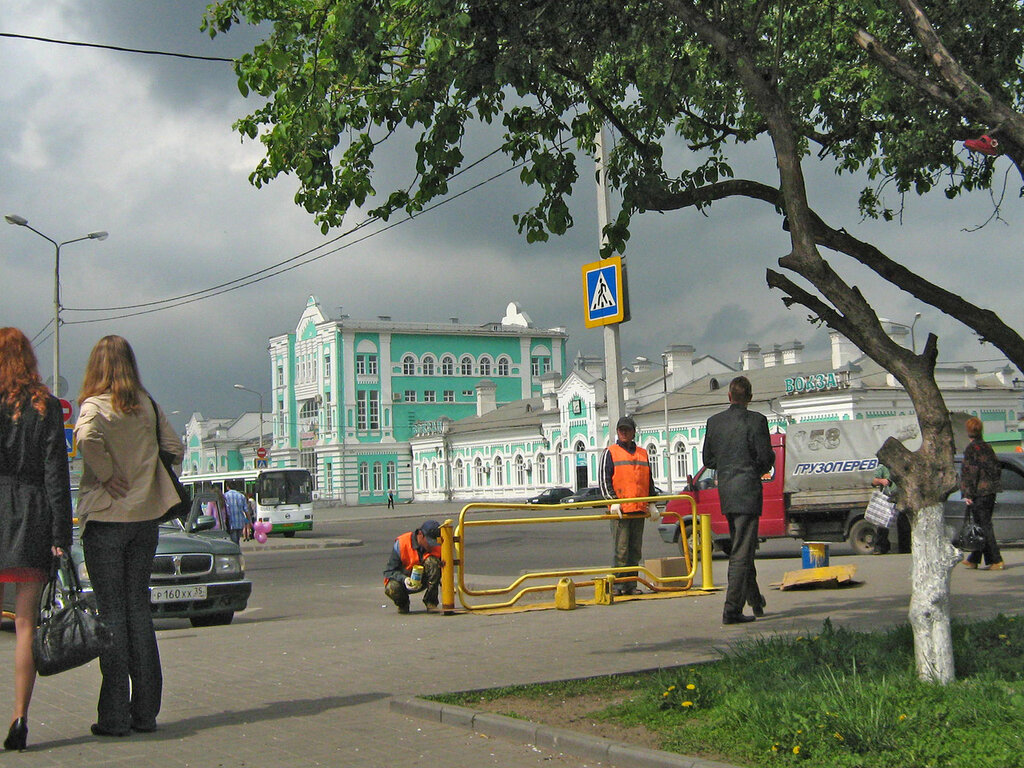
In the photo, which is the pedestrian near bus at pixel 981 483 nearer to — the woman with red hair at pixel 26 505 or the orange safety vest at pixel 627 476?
the orange safety vest at pixel 627 476

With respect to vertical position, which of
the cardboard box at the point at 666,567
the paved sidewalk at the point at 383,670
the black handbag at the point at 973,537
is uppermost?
the black handbag at the point at 973,537

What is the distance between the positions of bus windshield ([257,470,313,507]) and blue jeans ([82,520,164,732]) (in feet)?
132

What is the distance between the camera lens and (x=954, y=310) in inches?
287

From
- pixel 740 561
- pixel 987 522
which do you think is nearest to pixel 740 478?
pixel 740 561

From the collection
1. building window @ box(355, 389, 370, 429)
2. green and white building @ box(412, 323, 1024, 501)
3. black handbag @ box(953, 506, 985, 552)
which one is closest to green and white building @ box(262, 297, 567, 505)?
building window @ box(355, 389, 370, 429)

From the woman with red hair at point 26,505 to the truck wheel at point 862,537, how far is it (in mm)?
16330

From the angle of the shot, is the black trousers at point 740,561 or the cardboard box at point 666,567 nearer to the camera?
the black trousers at point 740,561

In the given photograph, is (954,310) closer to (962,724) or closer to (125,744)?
(962,724)

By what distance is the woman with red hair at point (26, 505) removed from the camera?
18.4 ft

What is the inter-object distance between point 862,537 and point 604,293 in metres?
7.89

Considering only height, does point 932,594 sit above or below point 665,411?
below

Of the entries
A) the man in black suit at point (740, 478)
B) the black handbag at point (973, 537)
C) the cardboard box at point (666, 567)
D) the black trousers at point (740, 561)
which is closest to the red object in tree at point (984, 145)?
the man in black suit at point (740, 478)

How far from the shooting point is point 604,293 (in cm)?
1506

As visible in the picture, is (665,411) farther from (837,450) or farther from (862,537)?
(862,537)
